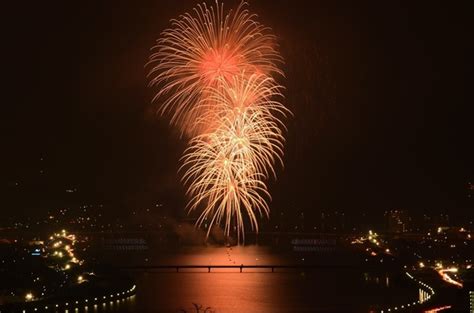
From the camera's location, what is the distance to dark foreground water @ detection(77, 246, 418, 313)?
32.0 meters

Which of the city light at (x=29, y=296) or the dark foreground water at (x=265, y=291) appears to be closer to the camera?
the city light at (x=29, y=296)

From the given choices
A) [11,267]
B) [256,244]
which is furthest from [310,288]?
[256,244]

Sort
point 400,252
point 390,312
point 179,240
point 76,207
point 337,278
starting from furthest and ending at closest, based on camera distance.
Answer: point 179,240 → point 76,207 → point 400,252 → point 337,278 → point 390,312

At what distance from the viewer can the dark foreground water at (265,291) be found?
32.0 m

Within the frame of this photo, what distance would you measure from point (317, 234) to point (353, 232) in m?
3.47

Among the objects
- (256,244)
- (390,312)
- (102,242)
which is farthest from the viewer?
(256,244)

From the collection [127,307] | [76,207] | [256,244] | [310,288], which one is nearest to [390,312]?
[127,307]

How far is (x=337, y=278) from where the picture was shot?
140 feet

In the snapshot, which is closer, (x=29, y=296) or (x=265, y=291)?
(x=29, y=296)

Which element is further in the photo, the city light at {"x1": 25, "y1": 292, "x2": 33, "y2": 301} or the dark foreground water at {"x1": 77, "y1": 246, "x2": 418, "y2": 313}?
the dark foreground water at {"x1": 77, "y1": 246, "x2": 418, "y2": 313}

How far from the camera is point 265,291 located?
3666 centimetres

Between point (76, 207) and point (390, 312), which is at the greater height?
point (76, 207)

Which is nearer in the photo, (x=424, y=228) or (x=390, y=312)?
(x=390, y=312)

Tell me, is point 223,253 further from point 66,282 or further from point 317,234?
point 66,282
